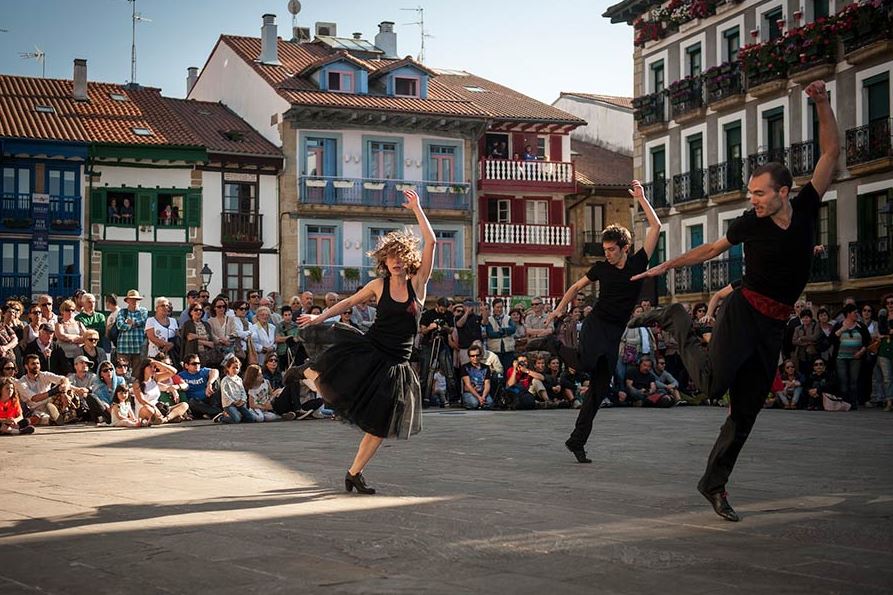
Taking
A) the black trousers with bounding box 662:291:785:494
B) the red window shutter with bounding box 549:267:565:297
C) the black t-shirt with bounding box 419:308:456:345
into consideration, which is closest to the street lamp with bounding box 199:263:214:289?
the red window shutter with bounding box 549:267:565:297

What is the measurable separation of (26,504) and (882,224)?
33281mm

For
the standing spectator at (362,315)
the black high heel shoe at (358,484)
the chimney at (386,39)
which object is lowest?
the black high heel shoe at (358,484)

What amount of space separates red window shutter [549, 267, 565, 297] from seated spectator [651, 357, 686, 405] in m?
34.1

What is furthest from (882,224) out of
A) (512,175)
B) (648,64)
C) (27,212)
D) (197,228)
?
(27,212)

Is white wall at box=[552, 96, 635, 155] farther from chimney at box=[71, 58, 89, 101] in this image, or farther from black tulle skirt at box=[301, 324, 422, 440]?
black tulle skirt at box=[301, 324, 422, 440]

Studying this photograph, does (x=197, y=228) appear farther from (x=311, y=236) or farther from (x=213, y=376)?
(x=213, y=376)

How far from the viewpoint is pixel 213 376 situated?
66.4 feet

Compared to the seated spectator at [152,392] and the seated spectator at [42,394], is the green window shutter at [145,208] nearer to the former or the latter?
the seated spectator at [152,392]

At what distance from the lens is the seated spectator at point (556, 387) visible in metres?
23.5

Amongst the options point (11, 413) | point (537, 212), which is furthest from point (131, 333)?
point (537, 212)

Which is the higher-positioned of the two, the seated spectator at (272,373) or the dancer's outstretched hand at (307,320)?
the dancer's outstretched hand at (307,320)

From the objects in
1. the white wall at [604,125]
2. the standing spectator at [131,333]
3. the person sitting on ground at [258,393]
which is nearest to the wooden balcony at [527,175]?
the white wall at [604,125]

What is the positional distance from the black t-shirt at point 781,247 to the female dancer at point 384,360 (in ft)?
8.05

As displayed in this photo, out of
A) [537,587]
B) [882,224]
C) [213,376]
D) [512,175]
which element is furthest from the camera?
[512,175]
